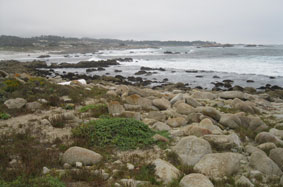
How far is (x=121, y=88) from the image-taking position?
13.7 metres

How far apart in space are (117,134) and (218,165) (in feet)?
9.04

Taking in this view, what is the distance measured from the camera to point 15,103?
26.9ft

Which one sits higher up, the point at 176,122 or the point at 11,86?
the point at 11,86

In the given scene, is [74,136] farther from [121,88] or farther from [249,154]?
[121,88]

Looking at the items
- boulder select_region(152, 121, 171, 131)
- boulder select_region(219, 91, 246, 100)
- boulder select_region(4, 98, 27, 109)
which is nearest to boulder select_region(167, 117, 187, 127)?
boulder select_region(152, 121, 171, 131)

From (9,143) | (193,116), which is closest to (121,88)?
(193,116)

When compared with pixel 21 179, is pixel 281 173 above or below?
below

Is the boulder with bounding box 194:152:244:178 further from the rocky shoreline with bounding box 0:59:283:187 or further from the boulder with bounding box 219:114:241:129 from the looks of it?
the boulder with bounding box 219:114:241:129

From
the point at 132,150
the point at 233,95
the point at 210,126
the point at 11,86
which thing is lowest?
the point at 233,95

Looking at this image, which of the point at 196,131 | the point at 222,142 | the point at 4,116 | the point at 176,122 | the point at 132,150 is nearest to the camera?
the point at 132,150

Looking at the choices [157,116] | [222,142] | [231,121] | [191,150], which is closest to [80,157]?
[191,150]

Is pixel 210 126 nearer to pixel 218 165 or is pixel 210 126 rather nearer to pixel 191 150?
pixel 191 150

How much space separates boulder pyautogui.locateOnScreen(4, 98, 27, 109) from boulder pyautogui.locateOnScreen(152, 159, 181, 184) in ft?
21.1

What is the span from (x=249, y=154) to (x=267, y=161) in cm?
77
